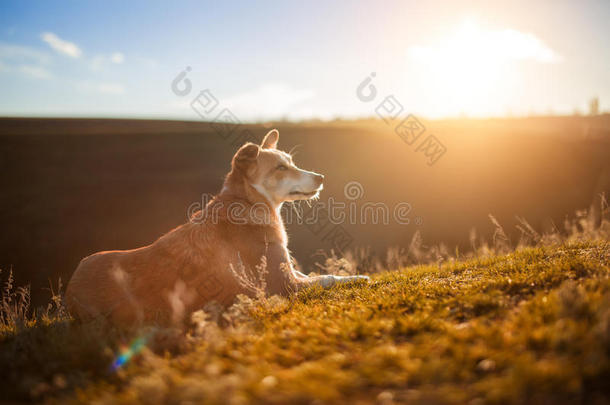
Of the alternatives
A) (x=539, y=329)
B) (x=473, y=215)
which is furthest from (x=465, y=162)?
(x=539, y=329)

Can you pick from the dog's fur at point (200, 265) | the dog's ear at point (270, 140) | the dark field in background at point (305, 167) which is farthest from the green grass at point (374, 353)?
the dark field in background at point (305, 167)

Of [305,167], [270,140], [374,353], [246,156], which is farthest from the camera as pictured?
[305,167]

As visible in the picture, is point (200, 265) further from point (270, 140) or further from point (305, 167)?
point (305, 167)

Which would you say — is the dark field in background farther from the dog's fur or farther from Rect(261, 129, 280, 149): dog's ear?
the dog's fur

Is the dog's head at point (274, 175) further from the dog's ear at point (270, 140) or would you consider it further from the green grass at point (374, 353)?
the green grass at point (374, 353)

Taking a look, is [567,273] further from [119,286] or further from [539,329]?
[119,286]

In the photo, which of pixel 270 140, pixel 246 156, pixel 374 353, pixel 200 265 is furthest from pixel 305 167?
pixel 374 353

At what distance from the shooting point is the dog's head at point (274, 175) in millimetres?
5148

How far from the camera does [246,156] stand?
16.7 feet

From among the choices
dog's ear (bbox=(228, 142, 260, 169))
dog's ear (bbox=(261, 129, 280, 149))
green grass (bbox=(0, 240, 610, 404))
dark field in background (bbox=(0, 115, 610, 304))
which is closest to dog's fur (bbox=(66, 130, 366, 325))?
dog's ear (bbox=(228, 142, 260, 169))

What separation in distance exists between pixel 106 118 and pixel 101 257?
3112 cm

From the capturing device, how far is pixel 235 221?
4.70 meters

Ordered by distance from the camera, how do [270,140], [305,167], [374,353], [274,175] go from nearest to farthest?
[374,353] → [274,175] → [270,140] → [305,167]

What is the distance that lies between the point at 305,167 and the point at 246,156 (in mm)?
18361
